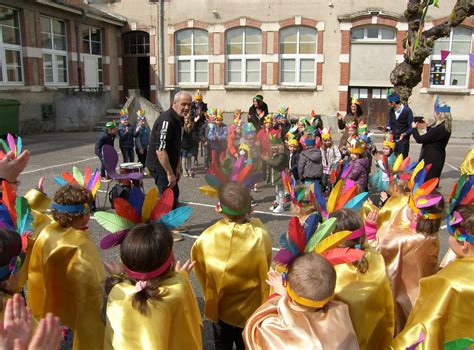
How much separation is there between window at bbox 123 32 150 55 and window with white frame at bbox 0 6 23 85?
656 cm

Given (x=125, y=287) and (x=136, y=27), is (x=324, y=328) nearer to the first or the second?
(x=125, y=287)

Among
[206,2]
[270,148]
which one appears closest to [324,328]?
[270,148]

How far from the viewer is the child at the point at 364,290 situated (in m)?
2.44

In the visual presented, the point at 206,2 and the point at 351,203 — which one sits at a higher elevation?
the point at 206,2

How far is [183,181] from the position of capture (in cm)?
991

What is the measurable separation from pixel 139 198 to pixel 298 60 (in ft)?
60.8

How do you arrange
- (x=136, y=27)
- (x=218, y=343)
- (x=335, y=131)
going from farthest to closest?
(x=136, y=27)
(x=335, y=131)
(x=218, y=343)

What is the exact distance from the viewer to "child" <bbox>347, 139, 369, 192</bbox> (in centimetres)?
686

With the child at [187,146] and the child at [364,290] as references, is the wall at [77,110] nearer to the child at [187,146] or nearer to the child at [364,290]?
the child at [187,146]

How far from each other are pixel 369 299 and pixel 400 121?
21.6ft

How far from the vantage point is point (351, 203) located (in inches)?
110

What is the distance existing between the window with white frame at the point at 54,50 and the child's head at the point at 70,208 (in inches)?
698

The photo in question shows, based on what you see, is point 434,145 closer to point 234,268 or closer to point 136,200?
point 234,268

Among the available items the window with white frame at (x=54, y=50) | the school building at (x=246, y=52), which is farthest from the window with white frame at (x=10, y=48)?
the window with white frame at (x=54, y=50)
